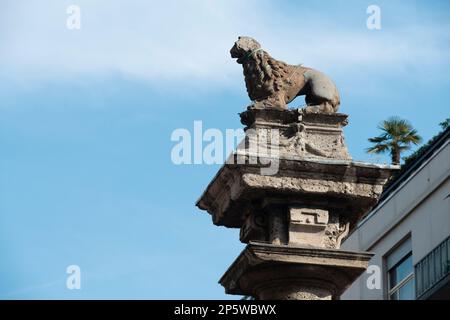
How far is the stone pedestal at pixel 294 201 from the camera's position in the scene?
1299 centimetres

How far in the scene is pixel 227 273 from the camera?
A: 13.5m

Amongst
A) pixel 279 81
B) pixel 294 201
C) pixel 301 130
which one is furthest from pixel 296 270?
pixel 279 81

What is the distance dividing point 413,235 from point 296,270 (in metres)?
17.7

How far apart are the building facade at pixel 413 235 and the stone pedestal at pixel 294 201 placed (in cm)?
1513

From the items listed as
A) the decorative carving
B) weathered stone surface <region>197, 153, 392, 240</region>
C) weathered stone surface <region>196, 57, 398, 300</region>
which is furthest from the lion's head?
the decorative carving

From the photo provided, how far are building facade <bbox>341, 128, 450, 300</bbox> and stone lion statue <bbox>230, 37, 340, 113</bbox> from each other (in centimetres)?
1476

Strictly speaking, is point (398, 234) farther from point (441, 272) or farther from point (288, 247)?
point (288, 247)

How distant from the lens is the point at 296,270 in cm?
1296

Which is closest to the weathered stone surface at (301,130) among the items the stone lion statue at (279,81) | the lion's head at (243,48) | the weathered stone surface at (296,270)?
the stone lion statue at (279,81)

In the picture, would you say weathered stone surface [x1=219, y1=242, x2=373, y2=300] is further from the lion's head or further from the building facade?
the building facade

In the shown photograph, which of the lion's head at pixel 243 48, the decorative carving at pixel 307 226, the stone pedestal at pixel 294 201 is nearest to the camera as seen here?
the stone pedestal at pixel 294 201

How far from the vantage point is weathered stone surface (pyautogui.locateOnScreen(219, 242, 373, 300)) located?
12.9 meters

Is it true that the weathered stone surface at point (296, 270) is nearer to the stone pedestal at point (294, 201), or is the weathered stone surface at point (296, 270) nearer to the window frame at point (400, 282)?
the stone pedestal at point (294, 201)
